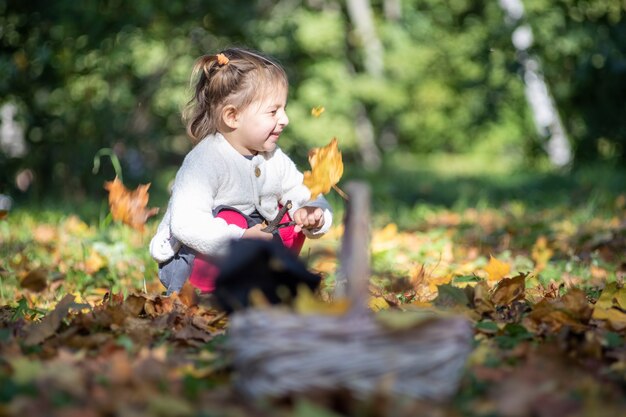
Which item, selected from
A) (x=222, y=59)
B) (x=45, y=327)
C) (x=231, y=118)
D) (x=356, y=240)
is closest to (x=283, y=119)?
(x=231, y=118)

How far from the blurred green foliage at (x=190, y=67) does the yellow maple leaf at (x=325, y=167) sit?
2090mm

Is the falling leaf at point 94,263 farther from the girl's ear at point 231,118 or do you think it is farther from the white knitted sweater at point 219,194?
the girl's ear at point 231,118

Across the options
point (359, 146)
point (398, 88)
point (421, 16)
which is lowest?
point (359, 146)

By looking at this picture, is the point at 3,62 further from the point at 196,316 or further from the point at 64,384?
the point at 64,384

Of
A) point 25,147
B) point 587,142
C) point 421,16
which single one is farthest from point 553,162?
point 25,147

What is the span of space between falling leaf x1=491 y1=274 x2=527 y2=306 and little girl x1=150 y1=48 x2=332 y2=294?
668mm

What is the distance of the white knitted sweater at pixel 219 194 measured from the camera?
116 inches

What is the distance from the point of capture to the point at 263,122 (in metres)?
3.16

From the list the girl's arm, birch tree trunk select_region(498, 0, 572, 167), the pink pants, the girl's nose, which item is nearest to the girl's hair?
the girl's nose

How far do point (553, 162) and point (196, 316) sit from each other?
31.2ft

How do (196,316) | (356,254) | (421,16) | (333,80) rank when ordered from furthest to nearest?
(421,16)
(333,80)
(196,316)
(356,254)

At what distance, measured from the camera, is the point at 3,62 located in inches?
266

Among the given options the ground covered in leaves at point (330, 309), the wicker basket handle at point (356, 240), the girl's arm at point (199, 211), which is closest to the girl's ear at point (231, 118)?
the girl's arm at point (199, 211)

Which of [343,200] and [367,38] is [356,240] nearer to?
[343,200]
